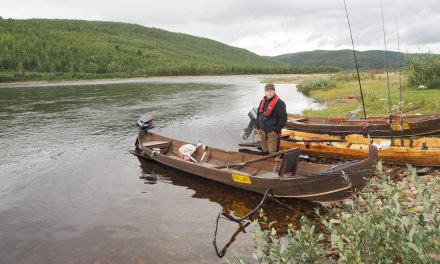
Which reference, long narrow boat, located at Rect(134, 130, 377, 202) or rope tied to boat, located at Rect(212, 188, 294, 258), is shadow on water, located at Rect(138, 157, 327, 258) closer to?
rope tied to boat, located at Rect(212, 188, 294, 258)

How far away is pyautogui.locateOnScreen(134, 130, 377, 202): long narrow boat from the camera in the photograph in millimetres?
9452

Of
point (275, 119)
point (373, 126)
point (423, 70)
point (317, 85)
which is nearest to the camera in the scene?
point (275, 119)

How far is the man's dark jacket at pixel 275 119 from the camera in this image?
1292cm

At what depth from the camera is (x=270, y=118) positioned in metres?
13.3

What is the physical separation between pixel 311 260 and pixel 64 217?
8.81 metres

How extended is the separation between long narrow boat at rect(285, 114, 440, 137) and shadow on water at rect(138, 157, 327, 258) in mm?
5498

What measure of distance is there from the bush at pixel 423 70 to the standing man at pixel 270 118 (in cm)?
1764

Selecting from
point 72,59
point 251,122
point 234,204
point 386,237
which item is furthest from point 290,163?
point 72,59

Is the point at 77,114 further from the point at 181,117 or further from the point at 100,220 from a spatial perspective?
the point at 100,220

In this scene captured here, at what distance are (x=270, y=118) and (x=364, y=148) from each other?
4032mm

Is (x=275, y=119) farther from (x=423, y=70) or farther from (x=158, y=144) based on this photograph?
(x=423, y=70)

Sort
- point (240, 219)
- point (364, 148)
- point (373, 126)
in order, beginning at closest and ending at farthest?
1. point (240, 219)
2. point (364, 148)
3. point (373, 126)

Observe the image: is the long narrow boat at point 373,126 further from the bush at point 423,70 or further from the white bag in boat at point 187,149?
the bush at point 423,70

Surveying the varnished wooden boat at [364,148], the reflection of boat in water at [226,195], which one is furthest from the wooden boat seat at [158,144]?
the varnished wooden boat at [364,148]
